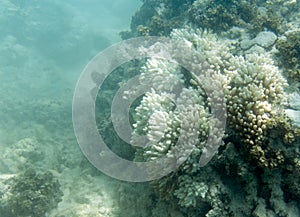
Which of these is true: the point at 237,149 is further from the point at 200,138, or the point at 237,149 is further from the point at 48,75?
the point at 48,75

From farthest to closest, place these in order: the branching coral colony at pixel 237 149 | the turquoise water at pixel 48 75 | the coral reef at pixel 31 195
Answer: the turquoise water at pixel 48 75 → the coral reef at pixel 31 195 → the branching coral colony at pixel 237 149

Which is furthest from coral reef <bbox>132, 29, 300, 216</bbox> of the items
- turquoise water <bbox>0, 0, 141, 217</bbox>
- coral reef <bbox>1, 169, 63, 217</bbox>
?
coral reef <bbox>1, 169, 63, 217</bbox>

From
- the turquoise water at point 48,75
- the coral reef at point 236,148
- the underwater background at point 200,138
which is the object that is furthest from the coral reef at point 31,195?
the coral reef at point 236,148

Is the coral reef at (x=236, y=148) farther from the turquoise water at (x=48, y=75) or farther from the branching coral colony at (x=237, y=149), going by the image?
the turquoise water at (x=48, y=75)

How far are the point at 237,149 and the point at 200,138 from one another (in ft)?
1.94

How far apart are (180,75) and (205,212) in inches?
96.6

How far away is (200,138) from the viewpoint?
407cm

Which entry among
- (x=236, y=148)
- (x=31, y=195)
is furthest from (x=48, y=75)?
(x=236, y=148)

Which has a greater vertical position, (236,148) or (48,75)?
(48,75)

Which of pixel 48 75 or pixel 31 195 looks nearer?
pixel 31 195

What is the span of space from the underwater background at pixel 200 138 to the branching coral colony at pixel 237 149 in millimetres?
15

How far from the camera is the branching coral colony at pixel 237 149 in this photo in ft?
12.4

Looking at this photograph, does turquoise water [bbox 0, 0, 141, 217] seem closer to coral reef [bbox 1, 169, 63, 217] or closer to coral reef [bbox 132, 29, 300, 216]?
coral reef [bbox 1, 169, 63, 217]

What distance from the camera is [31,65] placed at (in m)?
16.8
